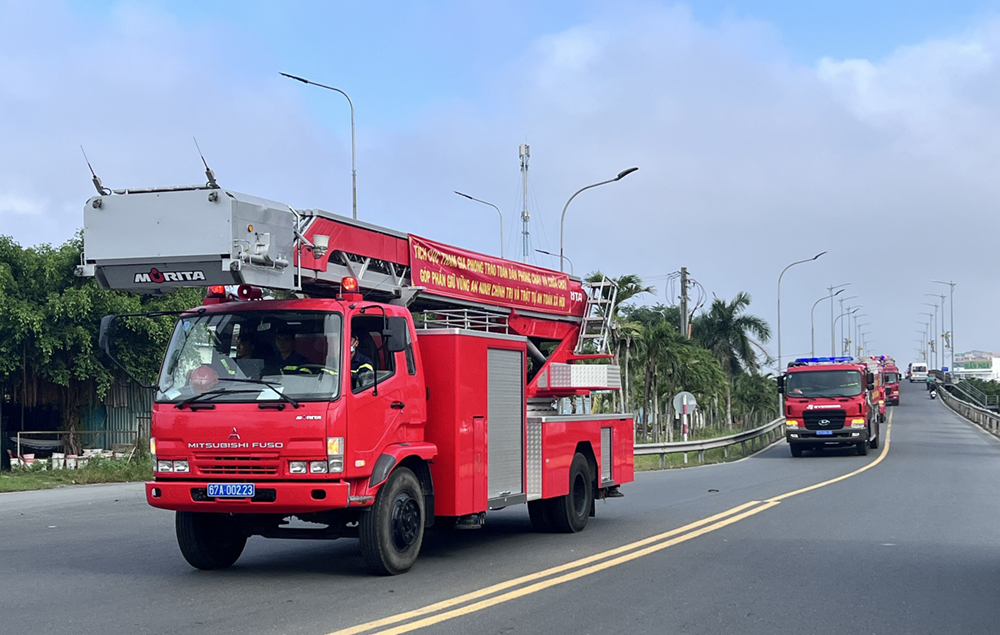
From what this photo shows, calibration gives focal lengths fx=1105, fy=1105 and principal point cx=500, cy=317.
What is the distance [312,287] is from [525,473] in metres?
3.14

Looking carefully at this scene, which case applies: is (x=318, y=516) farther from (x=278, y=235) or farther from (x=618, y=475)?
(x=618, y=475)

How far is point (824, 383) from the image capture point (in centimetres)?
3309

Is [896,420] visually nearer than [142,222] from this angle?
No

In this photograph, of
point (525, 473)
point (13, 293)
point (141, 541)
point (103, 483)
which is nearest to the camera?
point (525, 473)

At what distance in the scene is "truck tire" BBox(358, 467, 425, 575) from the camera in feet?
30.1

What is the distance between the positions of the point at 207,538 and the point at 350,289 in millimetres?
2607

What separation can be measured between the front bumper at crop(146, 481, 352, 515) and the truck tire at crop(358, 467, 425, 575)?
35 centimetres

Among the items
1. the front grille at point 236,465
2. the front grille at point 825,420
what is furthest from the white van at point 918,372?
the front grille at point 236,465

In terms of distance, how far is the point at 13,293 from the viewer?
2916 centimetres

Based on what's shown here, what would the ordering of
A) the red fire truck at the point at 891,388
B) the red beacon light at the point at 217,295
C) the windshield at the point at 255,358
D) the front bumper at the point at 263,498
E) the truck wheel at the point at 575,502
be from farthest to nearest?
the red fire truck at the point at 891,388 → the truck wheel at the point at 575,502 → the red beacon light at the point at 217,295 → the windshield at the point at 255,358 → the front bumper at the point at 263,498

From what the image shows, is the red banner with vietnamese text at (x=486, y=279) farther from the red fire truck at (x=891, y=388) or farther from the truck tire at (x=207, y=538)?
the red fire truck at (x=891, y=388)

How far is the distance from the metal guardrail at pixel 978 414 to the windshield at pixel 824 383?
18.0 m

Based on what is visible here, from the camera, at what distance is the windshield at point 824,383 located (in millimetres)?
32688

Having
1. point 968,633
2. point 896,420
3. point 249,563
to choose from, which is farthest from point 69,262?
point 896,420
